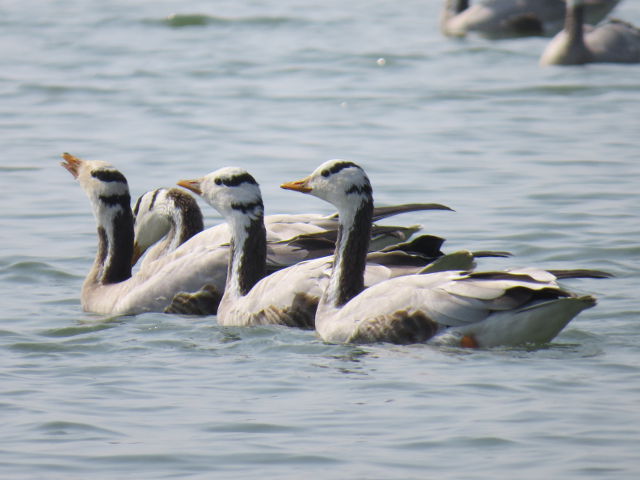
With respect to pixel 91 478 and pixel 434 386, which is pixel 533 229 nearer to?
pixel 434 386

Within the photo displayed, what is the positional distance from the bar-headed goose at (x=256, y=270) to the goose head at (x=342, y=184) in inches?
22.5

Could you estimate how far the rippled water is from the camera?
296 inches

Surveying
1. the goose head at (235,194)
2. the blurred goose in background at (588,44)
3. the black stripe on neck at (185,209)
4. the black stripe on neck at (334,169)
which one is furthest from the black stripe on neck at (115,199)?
the blurred goose in background at (588,44)

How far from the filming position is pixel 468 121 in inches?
768

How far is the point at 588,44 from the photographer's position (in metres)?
23.9

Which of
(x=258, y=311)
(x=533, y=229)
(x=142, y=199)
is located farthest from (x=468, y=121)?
(x=258, y=311)

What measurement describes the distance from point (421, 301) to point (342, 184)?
1.13 meters

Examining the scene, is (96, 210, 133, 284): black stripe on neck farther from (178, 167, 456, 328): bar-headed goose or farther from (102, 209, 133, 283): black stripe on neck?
(178, 167, 456, 328): bar-headed goose

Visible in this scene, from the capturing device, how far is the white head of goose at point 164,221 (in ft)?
38.9

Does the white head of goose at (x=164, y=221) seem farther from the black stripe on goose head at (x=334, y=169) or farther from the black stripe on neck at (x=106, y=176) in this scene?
the black stripe on goose head at (x=334, y=169)

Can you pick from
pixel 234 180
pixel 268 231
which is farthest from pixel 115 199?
pixel 234 180

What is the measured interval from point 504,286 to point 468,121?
10.9m

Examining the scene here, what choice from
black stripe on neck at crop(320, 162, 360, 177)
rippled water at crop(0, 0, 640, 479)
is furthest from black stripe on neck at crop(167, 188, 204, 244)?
black stripe on neck at crop(320, 162, 360, 177)

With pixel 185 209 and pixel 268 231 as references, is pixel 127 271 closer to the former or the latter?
pixel 185 209
